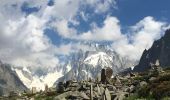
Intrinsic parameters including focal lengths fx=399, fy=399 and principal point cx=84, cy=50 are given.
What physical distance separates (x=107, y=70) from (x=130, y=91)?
35468 mm

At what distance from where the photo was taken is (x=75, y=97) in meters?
60.8

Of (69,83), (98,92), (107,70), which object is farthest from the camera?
(107,70)

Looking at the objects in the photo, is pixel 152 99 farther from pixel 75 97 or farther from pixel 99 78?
pixel 99 78

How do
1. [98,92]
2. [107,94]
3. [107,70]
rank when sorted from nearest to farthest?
[107,94] → [98,92] → [107,70]

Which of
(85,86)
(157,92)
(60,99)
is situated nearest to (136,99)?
(157,92)

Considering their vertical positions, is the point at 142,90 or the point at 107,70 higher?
the point at 107,70

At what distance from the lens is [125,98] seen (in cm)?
5416

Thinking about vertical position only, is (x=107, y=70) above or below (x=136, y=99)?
above

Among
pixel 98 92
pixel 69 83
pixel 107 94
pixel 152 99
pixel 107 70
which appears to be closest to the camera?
pixel 152 99

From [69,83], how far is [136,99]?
38744 millimetres

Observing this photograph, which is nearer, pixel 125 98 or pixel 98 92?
pixel 125 98

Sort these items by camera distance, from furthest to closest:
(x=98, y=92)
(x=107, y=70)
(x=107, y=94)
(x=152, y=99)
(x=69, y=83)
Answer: (x=107, y=70), (x=69, y=83), (x=98, y=92), (x=107, y=94), (x=152, y=99)

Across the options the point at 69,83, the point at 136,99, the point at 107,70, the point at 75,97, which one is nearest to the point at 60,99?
the point at 75,97

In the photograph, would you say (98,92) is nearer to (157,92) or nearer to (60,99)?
(60,99)
